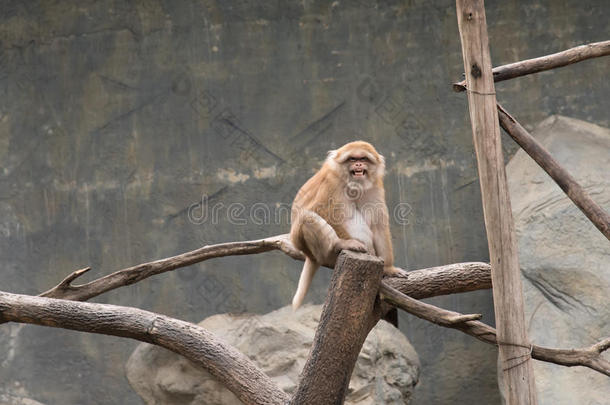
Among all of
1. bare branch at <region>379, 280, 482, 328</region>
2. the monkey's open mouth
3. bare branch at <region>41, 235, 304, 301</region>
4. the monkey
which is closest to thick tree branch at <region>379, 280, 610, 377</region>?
bare branch at <region>379, 280, 482, 328</region>

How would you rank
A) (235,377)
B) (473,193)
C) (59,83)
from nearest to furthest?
(235,377), (473,193), (59,83)

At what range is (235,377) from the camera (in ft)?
14.0

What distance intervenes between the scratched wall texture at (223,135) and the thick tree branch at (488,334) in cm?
449

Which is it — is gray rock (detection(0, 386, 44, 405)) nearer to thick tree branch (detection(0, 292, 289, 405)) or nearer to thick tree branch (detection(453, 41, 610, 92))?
thick tree branch (detection(0, 292, 289, 405))

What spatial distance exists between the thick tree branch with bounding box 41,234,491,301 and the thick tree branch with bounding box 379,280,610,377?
484 mm

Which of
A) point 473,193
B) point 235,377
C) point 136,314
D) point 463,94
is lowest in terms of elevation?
point 235,377

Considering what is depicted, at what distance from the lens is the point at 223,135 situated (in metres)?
9.09

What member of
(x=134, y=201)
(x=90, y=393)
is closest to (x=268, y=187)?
(x=134, y=201)

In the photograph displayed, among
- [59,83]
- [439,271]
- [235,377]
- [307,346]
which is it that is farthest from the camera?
[59,83]

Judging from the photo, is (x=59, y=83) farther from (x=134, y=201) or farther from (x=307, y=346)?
(x=307, y=346)

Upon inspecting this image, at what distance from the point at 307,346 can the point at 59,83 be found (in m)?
4.28

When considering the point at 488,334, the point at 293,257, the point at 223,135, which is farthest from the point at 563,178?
the point at 223,135

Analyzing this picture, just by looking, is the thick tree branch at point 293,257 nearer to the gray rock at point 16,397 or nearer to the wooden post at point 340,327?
the wooden post at point 340,327

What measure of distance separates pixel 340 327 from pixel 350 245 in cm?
81
